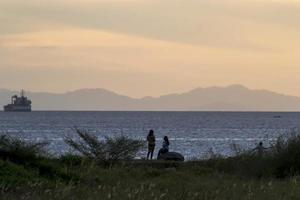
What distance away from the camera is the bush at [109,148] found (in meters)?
27.2

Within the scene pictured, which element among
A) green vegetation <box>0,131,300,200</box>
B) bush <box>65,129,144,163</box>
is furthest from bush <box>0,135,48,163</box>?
bush <box>65,129,144,163</box>

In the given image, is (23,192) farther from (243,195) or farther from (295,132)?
(295,132)

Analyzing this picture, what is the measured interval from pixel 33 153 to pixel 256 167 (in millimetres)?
8192

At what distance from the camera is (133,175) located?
21.7m

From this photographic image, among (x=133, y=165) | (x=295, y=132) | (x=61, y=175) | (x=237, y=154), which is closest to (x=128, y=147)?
(x=133, y=165)

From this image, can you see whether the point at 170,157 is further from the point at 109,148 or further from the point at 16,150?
the point at 16,150

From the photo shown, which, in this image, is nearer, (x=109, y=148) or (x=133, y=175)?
(x=133, y=175)

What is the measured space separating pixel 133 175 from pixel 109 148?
5.66 metres

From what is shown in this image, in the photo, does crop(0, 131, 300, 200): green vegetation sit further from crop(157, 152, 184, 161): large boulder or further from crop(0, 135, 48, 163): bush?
crop(157, 152, 184, 161): large boulder

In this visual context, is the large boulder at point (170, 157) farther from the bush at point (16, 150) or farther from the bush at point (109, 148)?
the bush at point (16, 150)

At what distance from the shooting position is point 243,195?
1329 centimetres

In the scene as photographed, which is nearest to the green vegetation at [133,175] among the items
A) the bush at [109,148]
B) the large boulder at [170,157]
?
the bush at [109,148]

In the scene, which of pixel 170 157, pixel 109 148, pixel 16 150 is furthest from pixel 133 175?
pixel 170 157

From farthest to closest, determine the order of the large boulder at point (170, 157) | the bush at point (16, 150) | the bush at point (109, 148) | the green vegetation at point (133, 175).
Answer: the large boulder at point (170, 157) → the bush at point (109, 148) → the bush at point (16, 150) → the green vegetation at point (133, 175)
